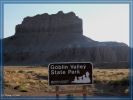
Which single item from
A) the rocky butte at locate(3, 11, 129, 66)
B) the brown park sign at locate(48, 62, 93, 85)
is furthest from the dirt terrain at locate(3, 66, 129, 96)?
the rocky butte at locate(3, 11, 129, 66)

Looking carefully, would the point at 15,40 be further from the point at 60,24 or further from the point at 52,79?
the point at 52,79

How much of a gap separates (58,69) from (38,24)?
16565 centimetres

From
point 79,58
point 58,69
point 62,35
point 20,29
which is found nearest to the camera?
point 58,69

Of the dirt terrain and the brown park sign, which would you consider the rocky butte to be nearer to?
the dirt terrain

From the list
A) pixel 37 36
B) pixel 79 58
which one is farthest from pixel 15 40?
pixel 79 58

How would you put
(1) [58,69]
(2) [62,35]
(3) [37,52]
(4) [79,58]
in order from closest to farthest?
(1) [58,69] → (4) [79,58] → (3) [37,52] → (2) [62,35]

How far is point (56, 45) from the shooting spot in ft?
495

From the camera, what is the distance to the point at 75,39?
148625 millimetres

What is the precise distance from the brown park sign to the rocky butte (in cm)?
10639

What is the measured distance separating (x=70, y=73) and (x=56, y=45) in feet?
460

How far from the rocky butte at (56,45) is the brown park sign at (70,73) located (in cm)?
10639

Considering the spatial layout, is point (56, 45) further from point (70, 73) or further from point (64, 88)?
point (70, 73)

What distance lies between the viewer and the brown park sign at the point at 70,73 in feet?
34.4

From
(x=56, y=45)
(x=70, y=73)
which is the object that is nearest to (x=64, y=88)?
(x=70, y=73)
